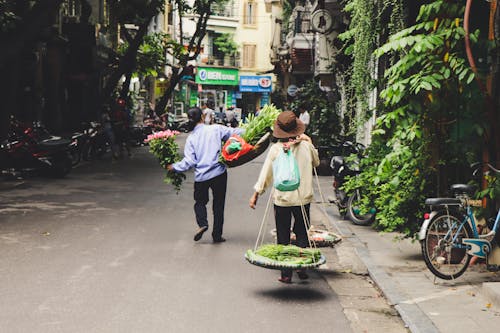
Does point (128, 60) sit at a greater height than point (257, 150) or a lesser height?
greater

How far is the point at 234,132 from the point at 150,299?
11.7ft

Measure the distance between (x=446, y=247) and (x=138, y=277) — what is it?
3.39 meters

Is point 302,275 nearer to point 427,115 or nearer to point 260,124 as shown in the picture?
point 260,124

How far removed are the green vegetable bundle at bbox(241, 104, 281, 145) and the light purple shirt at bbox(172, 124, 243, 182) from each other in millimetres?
451

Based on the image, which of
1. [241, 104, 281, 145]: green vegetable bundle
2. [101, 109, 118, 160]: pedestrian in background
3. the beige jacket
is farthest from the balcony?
the beige jacket

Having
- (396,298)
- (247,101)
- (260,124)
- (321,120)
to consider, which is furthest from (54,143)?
(247,101)

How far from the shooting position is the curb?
604 centimetres

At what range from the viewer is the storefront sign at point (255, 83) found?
7350 cm

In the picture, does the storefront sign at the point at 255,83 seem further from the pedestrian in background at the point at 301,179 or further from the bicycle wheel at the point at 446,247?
the bicycle wheel at the point at 446,247

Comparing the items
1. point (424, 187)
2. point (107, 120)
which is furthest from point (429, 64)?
point (107, 120)

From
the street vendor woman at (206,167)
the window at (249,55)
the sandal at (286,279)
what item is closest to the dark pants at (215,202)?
the street vendor woman at (206,167)

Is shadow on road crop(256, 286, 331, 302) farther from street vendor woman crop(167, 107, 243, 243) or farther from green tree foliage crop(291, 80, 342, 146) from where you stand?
green tree foliage crop(291, 80, 342, 146)

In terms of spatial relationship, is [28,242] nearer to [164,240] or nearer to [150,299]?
[164,240]

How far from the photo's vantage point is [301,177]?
25.9ft
